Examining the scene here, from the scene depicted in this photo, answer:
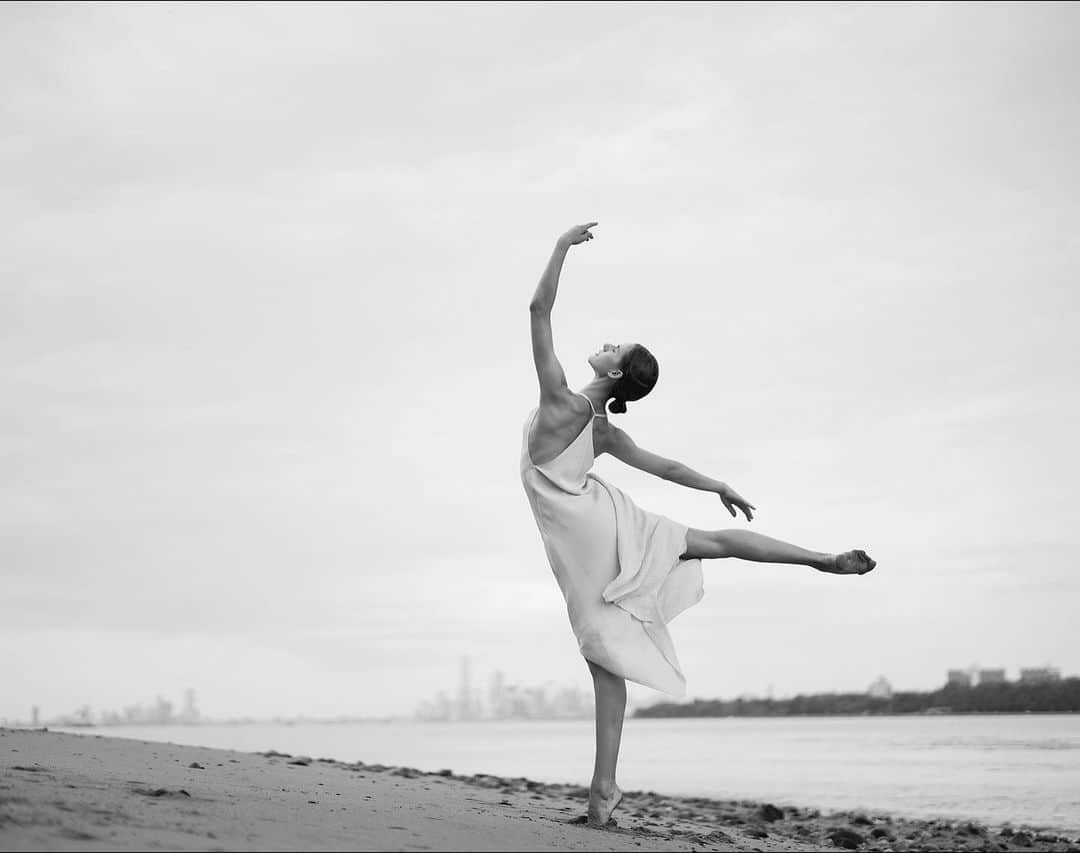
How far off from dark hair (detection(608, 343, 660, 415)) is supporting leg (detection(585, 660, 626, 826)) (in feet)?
4.98

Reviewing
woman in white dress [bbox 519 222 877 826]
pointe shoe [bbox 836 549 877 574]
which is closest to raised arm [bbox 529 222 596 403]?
woman in white dress [bbox 519 222 877 826]

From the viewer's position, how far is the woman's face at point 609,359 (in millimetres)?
6020

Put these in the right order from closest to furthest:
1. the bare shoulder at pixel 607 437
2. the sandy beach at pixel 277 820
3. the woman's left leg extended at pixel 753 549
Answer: the sandy beach at pixel 277 820
the woman's left leg extended at pixel 753 549
the bare shoulder at pixel 607 437

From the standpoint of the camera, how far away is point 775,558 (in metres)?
5.95

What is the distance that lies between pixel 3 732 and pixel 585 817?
700 centimetres

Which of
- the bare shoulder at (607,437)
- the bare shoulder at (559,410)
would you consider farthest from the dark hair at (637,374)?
the bare shoulder at (559,410)

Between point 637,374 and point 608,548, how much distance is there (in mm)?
978

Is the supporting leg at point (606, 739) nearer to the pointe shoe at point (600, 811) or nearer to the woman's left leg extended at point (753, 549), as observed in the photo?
the pointe shoe at point (600, 811)

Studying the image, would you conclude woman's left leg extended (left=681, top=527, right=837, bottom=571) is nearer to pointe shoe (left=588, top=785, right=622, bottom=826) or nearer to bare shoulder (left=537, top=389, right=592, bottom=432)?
bare shoulder (left=537, top=389, right=592, bottom=432)

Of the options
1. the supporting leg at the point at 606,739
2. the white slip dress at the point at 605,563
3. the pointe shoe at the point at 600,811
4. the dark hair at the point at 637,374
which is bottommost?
the pointe shoe at the point at 600,811

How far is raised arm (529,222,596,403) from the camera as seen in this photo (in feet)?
18.2

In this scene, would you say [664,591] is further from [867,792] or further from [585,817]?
[867,792]

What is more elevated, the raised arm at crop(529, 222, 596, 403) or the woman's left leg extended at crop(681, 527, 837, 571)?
the raised arm at crop(529, 222, 596, 403)

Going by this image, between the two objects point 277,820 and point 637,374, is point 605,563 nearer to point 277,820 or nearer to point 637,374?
point 637,374
